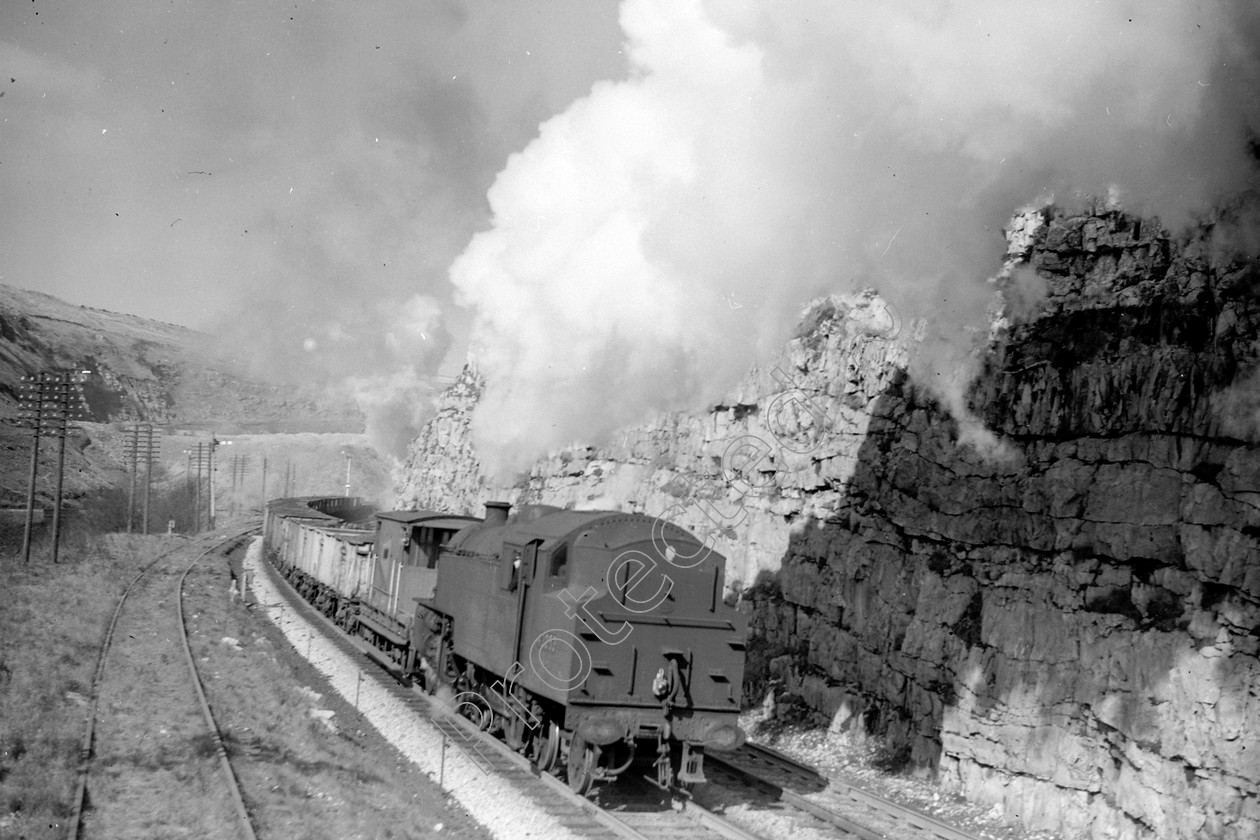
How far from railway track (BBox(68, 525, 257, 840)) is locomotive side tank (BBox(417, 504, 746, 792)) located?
3453 mm

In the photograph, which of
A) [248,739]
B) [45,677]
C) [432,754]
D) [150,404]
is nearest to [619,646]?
[432,754]

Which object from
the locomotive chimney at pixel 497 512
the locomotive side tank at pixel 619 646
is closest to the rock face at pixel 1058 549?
the locomotive side tank at pixel 619 646

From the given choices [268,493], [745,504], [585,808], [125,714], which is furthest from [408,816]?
[268,493]

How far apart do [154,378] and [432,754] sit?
14220cm

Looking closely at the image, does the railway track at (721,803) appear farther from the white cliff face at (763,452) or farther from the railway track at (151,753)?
the white cliff face at (763,452)

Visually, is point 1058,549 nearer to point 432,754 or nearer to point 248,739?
point 432,754

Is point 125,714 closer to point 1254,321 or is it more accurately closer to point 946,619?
point 946,619

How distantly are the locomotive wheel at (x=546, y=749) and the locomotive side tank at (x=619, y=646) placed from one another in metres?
0.02

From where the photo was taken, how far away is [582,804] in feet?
34.8

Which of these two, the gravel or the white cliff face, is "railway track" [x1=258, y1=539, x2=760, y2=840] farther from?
the white cliff face

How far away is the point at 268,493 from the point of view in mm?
96250

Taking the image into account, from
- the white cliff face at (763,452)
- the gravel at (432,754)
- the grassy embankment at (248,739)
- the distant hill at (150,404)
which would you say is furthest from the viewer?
the distant hill at (150,404)

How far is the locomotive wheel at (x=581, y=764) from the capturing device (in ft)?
34.8

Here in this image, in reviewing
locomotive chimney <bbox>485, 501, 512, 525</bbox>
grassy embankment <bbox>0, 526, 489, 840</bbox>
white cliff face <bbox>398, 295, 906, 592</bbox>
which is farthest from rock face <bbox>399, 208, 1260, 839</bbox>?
grassy embankment <bbox>0, 526, 489, 840</bbox>
